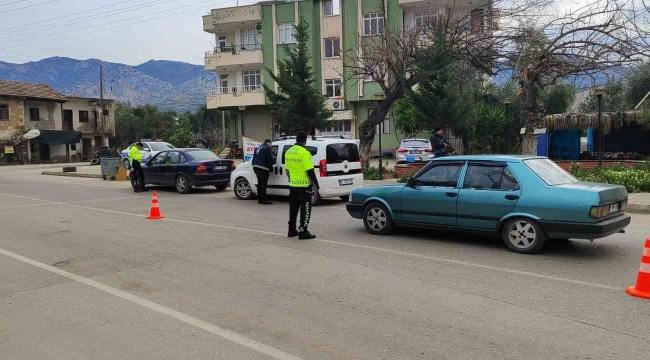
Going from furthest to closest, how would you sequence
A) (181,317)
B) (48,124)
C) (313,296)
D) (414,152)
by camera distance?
(48,124) < (414,152) < (313,296) < (181,317)

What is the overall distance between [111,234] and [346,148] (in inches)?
239

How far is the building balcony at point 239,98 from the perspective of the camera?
42406 millimetres

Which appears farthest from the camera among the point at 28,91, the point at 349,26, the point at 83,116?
the point at 83,116

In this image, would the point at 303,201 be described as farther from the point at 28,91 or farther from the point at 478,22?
the point at 28,91

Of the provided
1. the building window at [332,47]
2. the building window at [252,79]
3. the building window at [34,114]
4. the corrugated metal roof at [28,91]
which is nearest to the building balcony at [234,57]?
the building window at [252,79]

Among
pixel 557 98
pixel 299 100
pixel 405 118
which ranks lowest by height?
pixel 405 118

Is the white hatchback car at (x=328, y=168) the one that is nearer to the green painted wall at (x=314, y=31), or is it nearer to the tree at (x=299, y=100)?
the tree at (x=299, y=100)

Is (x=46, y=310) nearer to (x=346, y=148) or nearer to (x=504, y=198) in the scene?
(x=504, y=198)

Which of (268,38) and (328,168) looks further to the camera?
(268,38)

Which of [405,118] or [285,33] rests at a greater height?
[285,33]

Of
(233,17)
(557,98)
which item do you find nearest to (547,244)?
(557,98)

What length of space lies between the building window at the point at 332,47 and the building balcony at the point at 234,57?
5386mm

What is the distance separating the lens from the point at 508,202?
7.75m

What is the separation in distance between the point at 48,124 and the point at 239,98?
22930 mm
